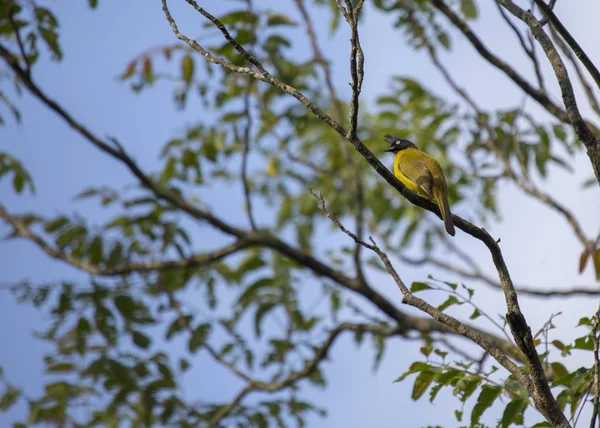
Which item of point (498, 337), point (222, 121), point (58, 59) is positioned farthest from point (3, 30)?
point (498, 337)

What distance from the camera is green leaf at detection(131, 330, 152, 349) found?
6859 millimetres

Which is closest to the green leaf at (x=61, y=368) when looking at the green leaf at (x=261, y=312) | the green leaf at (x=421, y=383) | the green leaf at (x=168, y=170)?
the green leaf at (x=261, y=312)

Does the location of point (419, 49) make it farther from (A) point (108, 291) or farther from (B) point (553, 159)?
(A) point (108, 291)

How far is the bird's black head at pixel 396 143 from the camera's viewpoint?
666cm

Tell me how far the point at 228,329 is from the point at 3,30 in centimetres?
316

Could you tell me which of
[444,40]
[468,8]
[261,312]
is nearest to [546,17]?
[468,8]

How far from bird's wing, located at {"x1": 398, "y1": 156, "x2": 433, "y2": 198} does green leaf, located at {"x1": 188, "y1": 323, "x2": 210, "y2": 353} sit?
260 cm

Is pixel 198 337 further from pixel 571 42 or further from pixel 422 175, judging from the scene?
pixel 571 42

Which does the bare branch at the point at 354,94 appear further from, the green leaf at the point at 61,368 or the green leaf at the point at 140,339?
the green leaf at the point at 61,368

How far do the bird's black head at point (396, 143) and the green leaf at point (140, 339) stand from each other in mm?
2609

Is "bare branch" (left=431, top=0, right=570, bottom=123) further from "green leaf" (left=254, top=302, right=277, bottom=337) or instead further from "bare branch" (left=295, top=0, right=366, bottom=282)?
"green leaf" (left=254, top=302, right=277, bottom=337)

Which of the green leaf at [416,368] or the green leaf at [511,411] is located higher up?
the green leaf at [416,368]

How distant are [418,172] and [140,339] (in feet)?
9.53

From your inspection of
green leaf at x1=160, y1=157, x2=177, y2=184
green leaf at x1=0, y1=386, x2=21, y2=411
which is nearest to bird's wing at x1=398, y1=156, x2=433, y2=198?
green leaf at x1=160, y1=157, x2=177, y2=184
